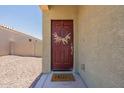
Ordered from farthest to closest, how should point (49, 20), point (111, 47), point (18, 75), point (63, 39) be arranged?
1. point (63, 39)
2. point (49, 20)
3. point (18, 75)
4. point (111, 47)

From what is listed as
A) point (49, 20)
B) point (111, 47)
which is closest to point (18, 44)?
point (49, 20)

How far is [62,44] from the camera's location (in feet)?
24.0

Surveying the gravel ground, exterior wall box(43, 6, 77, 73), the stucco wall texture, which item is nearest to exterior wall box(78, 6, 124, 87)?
the gravel ground

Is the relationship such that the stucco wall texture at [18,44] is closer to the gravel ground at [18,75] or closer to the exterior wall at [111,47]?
the gravel ground at [18,75]

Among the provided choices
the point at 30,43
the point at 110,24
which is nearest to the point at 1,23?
the point at 30,43

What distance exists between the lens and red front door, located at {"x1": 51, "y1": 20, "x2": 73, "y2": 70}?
7.19 m

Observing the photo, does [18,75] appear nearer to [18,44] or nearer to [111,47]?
[111,47]

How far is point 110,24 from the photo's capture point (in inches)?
109

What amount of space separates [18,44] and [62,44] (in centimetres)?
1009

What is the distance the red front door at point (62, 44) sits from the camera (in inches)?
283

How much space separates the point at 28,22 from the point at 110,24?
1256 cm

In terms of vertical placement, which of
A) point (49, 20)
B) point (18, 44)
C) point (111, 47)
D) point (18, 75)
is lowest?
point (18, 75)

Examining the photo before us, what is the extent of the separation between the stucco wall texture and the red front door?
8.93 m
